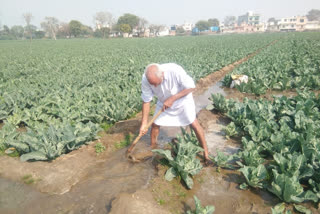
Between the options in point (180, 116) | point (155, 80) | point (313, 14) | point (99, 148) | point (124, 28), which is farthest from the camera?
point (313, 14)

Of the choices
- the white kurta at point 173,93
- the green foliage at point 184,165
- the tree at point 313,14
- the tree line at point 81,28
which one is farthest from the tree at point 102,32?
the tree at point 313,14

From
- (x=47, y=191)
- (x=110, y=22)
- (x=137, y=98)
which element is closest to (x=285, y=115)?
(x=137, y=98)

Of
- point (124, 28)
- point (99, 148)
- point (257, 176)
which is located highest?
point (124, 28)

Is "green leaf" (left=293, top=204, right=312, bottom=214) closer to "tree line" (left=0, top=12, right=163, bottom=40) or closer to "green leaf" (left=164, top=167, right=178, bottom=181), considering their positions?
"green leaf" (left=164, top=167, right=178, bottom=181)

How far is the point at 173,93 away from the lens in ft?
11.6

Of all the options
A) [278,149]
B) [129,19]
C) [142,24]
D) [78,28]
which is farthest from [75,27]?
[278,149]

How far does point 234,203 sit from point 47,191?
2.74 metres

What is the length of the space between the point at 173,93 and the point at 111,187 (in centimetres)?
174

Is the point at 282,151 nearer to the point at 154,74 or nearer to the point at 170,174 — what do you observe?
the point at 170,174

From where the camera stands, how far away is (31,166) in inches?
144

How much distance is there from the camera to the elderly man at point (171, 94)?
10.7 ft

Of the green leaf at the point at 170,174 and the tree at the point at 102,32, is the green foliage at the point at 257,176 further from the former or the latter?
the tree at the point at 102,32

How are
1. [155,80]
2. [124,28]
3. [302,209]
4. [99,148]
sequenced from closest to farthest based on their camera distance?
[302,209], [155,80], [99,148], [124,28]

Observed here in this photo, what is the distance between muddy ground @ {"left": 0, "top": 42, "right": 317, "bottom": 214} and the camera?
114 inches
